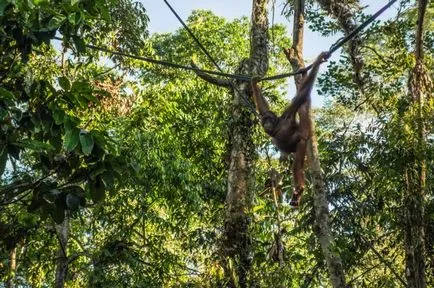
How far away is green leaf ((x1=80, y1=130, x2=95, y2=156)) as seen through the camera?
6.87ft

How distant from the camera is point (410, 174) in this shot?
5188mm

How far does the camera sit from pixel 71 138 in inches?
83.6

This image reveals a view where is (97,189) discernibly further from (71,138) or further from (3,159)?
(3,159)

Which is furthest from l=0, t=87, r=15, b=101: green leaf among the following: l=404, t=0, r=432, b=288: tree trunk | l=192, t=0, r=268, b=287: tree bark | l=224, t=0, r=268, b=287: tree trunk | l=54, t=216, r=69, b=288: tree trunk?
l=54, t=216, r=69, b=288: tree trunk

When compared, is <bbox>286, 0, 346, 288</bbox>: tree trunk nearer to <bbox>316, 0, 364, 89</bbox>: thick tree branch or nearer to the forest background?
the forest background

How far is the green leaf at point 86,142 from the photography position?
6.87 ft

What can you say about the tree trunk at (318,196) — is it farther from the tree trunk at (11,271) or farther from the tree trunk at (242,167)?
the tree trunk at (11,271)

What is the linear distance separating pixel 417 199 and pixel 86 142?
382cm

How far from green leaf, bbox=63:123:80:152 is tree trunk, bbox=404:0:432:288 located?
3.76 m


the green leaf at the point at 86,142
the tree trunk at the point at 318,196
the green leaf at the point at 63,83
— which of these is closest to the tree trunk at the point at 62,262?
the tree trunk at the point at 318,196

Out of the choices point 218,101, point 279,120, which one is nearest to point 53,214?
point 279,120

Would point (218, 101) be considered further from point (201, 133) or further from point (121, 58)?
point (121, 58)

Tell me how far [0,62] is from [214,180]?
16.7ft

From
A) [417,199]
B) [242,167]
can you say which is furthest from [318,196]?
[417,199]
